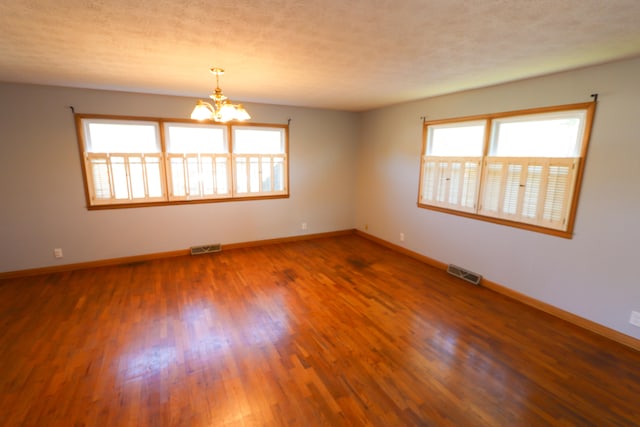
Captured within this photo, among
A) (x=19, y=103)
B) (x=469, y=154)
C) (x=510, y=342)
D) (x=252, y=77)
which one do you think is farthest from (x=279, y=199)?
(x=510, y=342)

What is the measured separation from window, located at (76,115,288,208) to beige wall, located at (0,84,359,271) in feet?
0.47

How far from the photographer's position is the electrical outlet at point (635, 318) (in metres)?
2.50

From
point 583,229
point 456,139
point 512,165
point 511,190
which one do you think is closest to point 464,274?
point 511,190

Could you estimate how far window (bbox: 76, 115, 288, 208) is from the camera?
157 inches

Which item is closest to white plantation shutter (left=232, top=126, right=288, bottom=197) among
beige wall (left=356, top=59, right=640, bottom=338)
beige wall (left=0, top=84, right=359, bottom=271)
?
beige wall (left=0, top=84, right=359, bottom=271)

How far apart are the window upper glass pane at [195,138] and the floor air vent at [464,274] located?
156 inches

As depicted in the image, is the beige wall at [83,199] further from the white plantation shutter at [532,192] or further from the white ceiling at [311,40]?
the white plantation shutter at [532,192]

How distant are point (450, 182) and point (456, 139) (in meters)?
0.60

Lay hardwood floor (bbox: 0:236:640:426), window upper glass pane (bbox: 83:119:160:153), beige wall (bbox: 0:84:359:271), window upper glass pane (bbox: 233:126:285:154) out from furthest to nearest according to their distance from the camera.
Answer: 1. window upper glass pane (bbox: 233:126:285:154)
2. window upper glass pane (bbox: 83:119:160:153)
3. beige wall (bbox: 0:84:359:271)
4. hardwood floor (bbox: 0:236:640:426)

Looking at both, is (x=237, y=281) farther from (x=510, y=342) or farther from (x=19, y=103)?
(x=19, y=103)

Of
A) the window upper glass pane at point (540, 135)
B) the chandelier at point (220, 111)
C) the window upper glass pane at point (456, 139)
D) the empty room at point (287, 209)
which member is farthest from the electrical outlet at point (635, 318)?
the chandelier at point (220, 111)

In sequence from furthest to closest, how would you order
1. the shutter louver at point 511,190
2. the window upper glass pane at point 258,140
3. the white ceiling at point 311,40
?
the window upper glass pane at point 258,140, the shutter louver at point 511,190, the white ceiling at point 311,40

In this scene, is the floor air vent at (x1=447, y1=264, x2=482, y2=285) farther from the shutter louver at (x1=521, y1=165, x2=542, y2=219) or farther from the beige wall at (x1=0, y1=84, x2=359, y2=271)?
the beige wall at (x1=0, y1=84, x2=359, y2=271)

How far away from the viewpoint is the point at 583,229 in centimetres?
279
